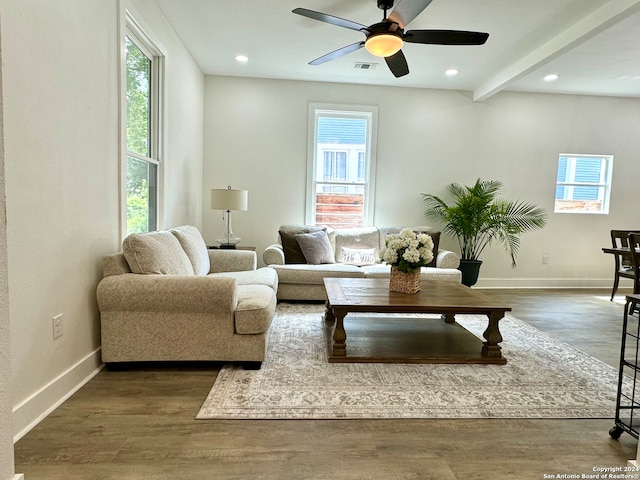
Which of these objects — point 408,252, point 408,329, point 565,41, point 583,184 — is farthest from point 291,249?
point 583,184

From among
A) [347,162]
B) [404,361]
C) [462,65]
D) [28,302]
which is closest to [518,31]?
[462,65]

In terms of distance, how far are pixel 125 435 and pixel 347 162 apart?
420 centimetres

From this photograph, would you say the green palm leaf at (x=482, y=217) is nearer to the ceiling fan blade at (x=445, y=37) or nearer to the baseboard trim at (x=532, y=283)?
the baseboard trim at (x=532, y=283)

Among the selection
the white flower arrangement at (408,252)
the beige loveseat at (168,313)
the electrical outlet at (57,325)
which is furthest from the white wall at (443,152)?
the electrical outlet at (57,325)

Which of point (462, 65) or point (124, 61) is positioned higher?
point (462, 65)

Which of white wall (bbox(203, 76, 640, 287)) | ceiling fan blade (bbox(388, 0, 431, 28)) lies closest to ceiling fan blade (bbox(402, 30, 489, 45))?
ceiling fan blade (bbox(388, 0, 431, 28))

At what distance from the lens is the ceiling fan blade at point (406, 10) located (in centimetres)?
225

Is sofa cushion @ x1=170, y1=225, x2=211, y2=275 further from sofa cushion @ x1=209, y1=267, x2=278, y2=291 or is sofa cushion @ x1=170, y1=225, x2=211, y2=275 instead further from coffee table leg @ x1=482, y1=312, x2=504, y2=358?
coffee table leg @ x1=482, y1=312, x2=504, y2=358

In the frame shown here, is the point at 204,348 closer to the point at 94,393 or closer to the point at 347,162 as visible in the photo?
the point at 94,393

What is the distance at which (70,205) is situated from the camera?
80.3 inches

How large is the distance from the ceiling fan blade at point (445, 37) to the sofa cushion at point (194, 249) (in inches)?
92.3

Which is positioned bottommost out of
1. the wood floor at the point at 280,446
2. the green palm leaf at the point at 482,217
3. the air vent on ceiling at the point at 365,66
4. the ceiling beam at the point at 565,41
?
the wood floor at the point at 280,446

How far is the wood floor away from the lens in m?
1.51

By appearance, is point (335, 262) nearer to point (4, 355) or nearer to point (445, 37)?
point (445, 37)
